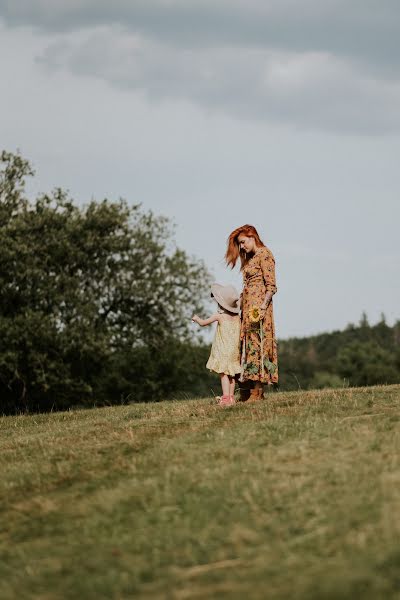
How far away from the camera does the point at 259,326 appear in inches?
523

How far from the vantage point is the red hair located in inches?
526

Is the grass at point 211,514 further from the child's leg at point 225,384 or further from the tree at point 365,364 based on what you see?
the tree at point 365,364

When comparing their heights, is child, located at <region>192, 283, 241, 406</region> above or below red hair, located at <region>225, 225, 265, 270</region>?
below

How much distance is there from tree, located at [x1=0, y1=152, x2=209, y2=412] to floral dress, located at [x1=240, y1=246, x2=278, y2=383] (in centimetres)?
1877

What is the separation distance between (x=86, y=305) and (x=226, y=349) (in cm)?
2109

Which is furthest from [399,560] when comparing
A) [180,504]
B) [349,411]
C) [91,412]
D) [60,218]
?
[60,218]

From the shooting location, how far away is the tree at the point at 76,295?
107 ft

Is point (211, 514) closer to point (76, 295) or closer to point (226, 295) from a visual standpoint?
point (226, 295)

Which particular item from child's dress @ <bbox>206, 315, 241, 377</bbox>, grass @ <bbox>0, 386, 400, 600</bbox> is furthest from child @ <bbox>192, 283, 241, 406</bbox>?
grass @ <bbox>0, 386, 400, 600</bbox>

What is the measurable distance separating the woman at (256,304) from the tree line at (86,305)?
61.6 ft

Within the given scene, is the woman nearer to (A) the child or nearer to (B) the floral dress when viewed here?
(B) the floral dress

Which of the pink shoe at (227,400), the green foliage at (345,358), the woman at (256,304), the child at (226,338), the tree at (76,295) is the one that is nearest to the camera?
the woman at (256,304)

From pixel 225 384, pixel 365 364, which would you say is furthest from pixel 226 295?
pixel 365 364

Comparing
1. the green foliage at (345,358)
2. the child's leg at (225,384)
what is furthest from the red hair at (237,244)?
the green foliage at (345,358)
